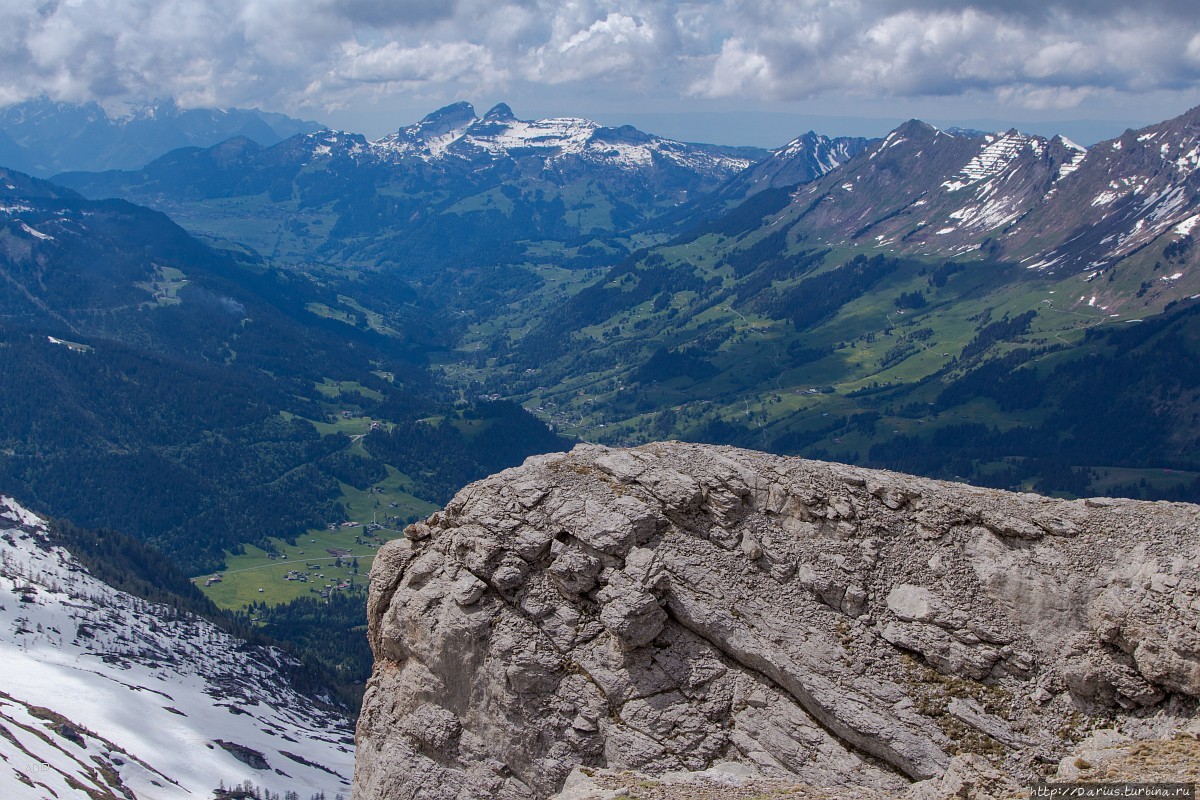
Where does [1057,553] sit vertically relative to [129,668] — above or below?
above

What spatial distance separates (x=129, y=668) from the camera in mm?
170500

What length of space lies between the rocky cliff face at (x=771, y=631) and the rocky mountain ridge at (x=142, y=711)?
324 feet

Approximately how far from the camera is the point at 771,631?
30188 millimetres

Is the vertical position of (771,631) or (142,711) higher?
(771,631)

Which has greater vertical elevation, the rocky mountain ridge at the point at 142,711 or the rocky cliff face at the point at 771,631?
the rocky cliff face at the point at 771,631

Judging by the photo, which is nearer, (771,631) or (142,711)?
(771,631)

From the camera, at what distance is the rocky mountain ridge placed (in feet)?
407

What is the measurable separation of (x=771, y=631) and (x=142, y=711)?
493 feet

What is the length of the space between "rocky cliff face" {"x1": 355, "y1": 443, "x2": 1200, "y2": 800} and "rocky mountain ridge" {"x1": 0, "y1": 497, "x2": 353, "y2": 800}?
98724 mm

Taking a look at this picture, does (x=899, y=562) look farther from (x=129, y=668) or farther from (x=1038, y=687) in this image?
(x=129, y=668)

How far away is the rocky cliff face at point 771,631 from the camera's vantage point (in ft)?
92.3

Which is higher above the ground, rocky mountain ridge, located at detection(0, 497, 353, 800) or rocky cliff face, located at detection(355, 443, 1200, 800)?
rocky cliff face, located at detection(355, 443, 1200, 800)

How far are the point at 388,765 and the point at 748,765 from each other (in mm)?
12173

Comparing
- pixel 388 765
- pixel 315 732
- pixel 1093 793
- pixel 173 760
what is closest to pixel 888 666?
pixel 1093 793
